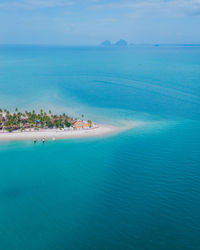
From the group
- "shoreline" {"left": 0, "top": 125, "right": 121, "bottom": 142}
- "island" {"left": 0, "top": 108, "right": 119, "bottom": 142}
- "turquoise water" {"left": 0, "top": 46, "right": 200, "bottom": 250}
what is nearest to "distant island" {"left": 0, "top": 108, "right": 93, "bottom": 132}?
"island" {"left": 0, "top": 108, "right": 119, "bottom": 142}

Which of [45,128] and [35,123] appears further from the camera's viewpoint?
[35,123]

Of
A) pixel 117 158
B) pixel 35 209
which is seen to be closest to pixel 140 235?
pixel 35 209

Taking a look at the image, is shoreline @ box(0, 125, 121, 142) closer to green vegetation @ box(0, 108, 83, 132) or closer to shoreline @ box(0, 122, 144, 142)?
shoreline @ box(0, 122, 144, 142)

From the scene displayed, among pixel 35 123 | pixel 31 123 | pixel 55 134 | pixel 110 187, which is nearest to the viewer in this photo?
pixel 110 187

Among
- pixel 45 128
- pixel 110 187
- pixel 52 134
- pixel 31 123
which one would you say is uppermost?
pixel 31 123

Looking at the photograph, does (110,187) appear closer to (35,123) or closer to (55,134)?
(55,134)

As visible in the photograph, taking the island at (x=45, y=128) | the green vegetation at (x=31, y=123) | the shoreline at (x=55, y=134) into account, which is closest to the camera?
the shoreline at (x=55, y=134)

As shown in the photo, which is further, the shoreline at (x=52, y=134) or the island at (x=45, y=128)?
the island at (x=45, y=128)

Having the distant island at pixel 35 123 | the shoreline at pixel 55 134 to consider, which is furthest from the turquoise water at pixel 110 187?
the distant island at pixel 35 123

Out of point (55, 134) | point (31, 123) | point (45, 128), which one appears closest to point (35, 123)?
point (31, 123)

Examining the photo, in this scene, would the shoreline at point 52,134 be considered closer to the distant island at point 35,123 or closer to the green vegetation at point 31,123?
the distant island at point 35,123
